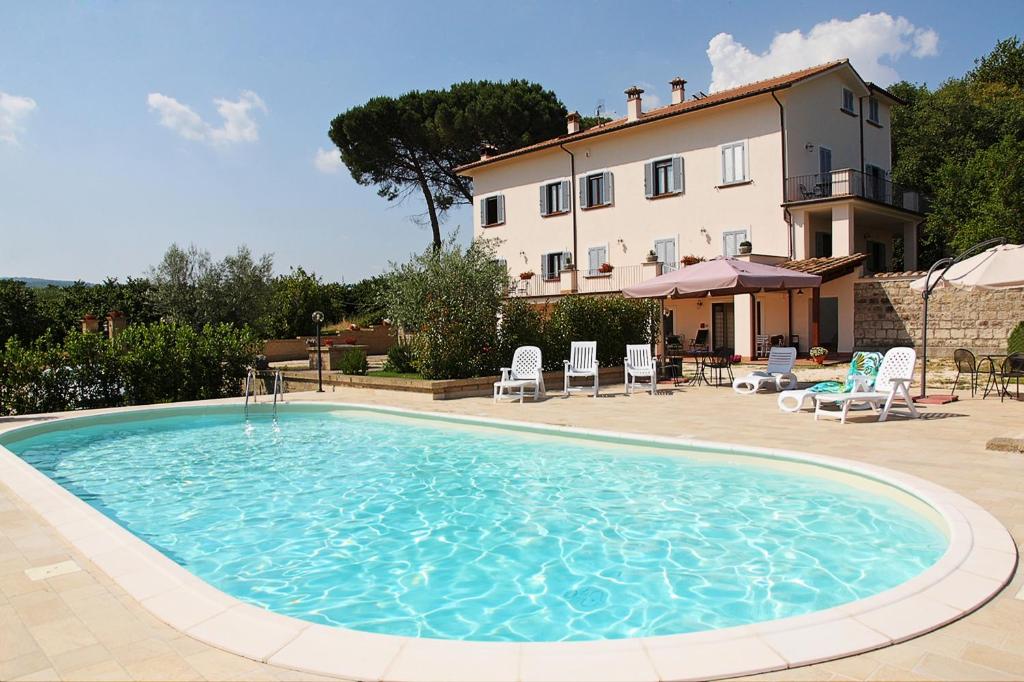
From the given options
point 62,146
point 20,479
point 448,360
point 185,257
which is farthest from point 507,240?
point 20,479

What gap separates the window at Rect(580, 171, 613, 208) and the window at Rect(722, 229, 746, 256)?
507 centimetres

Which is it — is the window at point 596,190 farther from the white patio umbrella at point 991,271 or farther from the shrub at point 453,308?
the white patio umbrella at point 991,271

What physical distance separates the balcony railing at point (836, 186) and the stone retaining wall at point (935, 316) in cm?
296

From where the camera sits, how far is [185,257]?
84.4ft

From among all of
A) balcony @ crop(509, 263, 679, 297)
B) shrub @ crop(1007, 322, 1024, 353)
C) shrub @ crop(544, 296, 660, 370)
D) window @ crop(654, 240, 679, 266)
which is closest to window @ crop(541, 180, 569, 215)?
balcony @ crop(509, 263, 679, 297)

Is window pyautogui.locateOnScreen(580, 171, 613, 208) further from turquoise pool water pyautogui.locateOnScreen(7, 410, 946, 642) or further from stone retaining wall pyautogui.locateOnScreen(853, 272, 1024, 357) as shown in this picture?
turquoise pool water pyautogui.locateOnScreen(7, 410, 946, 642)

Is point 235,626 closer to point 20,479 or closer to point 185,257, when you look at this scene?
point 20,479

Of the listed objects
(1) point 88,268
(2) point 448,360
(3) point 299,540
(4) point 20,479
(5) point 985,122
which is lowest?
(3) point 299,540

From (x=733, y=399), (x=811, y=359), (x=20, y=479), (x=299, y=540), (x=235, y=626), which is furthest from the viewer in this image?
(x=811, y=359)

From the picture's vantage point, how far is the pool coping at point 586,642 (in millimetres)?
2699

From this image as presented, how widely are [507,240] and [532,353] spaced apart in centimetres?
1706

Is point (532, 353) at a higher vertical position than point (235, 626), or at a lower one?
higher

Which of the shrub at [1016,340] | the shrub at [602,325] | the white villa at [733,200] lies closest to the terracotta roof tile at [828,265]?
the white villa at [733,200]

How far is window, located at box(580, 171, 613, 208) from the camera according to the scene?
85.1 ft
